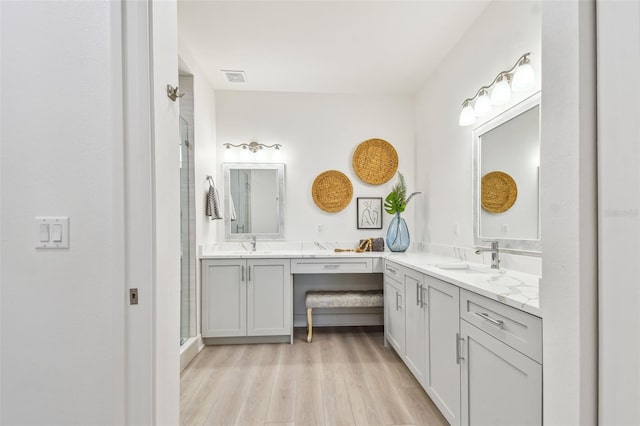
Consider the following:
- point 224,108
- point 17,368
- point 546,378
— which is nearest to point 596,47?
point 546,378

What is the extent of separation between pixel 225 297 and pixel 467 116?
8.49 feet

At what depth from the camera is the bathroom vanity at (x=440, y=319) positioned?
1.16 m

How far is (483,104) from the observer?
2.21 metres

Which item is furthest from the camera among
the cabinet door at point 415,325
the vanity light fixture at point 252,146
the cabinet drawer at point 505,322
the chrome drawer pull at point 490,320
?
the vanity light fixture at point 252,146

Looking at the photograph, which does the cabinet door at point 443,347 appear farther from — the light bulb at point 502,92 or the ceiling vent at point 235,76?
the ceiling vent at point 235,76

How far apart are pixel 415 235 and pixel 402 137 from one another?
115cm

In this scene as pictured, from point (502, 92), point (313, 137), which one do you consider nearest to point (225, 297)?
point (313, 137)

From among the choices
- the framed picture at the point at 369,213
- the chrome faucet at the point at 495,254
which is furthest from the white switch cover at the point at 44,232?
the framed picture at the point at 369,213

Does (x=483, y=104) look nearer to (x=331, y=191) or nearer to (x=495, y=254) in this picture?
(x=495, y=254)

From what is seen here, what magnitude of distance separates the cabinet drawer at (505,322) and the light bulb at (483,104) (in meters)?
1.33

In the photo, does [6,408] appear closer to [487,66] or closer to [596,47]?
[596,47]

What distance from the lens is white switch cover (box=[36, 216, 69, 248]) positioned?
96 cm

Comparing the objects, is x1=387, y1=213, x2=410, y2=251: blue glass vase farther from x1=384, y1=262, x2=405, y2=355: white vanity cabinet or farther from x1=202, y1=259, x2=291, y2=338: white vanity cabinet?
x1=202, y1=259, x2=291, y2=338: white vanity cabinet

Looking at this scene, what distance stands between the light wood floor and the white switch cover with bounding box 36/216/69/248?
1446 millimetres
